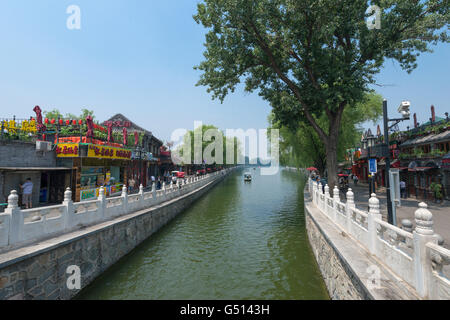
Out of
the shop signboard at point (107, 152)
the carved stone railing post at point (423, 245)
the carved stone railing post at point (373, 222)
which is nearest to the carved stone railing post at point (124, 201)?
the shop signboard at point (107, 152)

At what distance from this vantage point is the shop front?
1447 cm

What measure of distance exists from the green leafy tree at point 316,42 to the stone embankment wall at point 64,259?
11544 mm

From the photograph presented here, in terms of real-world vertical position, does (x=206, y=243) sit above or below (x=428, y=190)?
below

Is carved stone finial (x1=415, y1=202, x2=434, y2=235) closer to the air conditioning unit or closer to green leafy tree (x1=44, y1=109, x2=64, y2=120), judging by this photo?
the air conditioning unit

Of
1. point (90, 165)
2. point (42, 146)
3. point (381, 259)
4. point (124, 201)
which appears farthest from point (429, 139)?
point (42, 146)

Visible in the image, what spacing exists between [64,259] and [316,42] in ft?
51.7

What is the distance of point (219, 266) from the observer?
8438 mm

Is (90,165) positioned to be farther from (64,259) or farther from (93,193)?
(64,259)

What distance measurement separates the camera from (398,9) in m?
12.4

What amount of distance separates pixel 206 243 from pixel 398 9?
53.1 ft

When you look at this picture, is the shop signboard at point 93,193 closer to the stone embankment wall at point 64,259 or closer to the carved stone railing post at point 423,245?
the stone embankment wall at point 64,259

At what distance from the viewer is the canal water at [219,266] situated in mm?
6715
